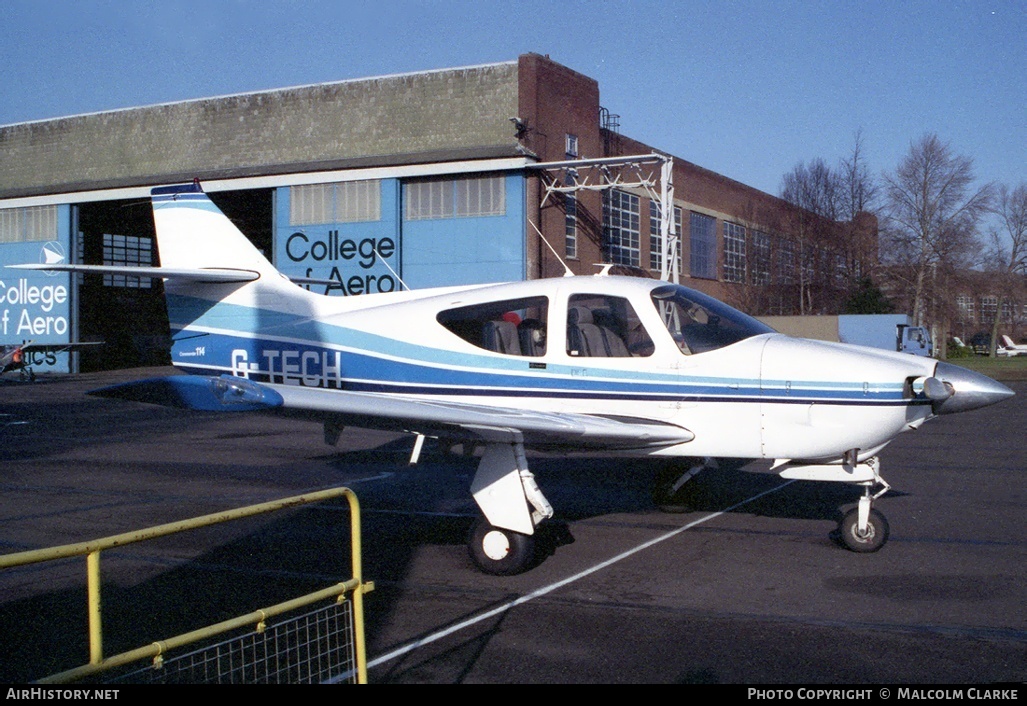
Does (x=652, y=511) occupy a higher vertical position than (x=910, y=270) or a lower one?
lower

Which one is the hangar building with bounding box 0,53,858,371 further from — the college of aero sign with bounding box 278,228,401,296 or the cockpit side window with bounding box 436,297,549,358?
the cockpit side window with bounding box 436,297,549,358

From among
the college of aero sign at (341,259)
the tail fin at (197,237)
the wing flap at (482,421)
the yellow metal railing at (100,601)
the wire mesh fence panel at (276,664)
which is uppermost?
the college of aero sign at (341,259)

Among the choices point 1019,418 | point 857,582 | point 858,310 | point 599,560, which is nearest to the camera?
point 857,582

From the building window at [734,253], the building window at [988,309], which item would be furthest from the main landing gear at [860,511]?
the building window at [988,309]

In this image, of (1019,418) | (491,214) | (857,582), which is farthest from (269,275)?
(491,214)

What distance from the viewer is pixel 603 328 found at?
798cm

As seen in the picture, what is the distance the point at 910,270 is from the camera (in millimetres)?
58719

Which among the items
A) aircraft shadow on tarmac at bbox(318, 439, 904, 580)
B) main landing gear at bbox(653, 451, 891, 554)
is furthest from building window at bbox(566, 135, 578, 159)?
main landing gear at bbox(653, 451, 891, 554)

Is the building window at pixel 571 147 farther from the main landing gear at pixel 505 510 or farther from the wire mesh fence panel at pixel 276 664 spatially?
the wire mesh fence panel at pixel 276 664

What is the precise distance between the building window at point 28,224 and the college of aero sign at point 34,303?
1.34 feet

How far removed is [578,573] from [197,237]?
5.71 metres

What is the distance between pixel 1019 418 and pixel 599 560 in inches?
658

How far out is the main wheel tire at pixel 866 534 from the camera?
740 centimetres

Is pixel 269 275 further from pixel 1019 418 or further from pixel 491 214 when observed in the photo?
pixel 491 214
